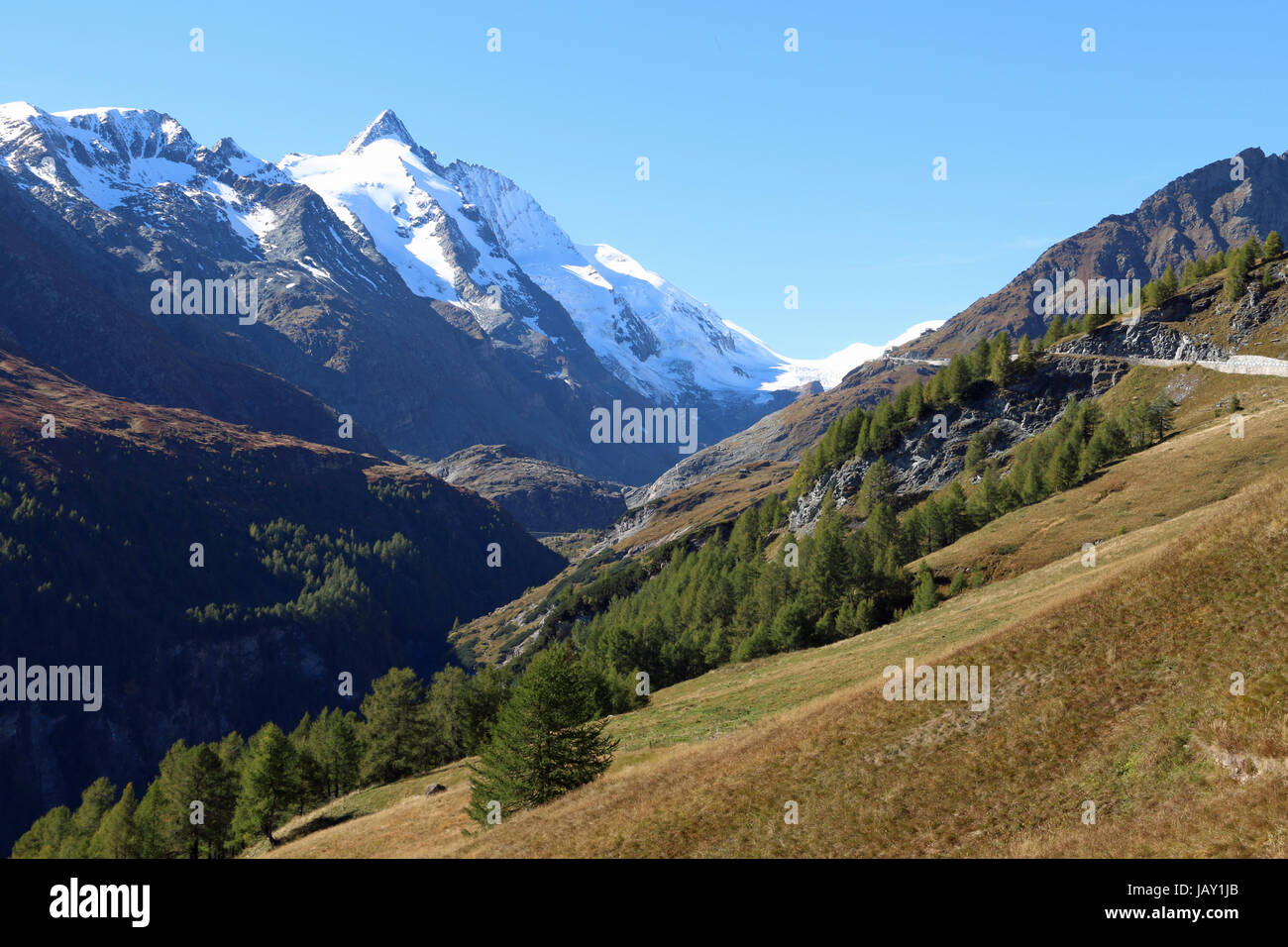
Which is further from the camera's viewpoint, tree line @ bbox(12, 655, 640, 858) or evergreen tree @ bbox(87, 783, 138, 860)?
evergreen tree @ bbox(87, 783, 138, 860)

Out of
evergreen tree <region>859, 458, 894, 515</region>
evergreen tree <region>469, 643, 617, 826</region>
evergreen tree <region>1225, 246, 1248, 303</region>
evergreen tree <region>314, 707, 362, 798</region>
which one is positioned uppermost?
evergreen tree <region>1225, 246, 1248, 303</region>

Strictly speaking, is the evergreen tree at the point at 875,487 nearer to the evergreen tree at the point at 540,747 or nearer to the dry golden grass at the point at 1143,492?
the dry golden grass at the point at 1143,492

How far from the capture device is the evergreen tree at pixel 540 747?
1515 inches

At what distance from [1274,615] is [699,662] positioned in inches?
2990

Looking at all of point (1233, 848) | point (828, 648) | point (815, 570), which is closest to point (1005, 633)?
point (1233, 848)

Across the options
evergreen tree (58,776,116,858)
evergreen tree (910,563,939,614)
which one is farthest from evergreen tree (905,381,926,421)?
evergreen tree (58,776,116,858)

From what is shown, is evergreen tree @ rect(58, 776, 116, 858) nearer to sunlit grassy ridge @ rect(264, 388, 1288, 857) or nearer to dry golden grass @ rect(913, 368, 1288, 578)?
sunlit grassy ridge @ rect(264, 388, 1288, 857)

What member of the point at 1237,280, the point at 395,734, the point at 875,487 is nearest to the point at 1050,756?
the point at 395,734

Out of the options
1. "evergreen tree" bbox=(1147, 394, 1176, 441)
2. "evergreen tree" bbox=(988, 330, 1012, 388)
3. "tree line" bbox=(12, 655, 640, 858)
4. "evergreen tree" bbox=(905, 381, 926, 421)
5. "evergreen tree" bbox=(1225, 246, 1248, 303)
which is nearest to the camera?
"tree line" bbox=(12, 655, 640, 858)

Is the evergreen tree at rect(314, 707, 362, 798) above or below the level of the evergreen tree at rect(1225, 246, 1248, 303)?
below

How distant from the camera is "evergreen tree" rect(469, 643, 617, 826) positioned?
38.5 meters

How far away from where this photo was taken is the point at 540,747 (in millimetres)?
39125
